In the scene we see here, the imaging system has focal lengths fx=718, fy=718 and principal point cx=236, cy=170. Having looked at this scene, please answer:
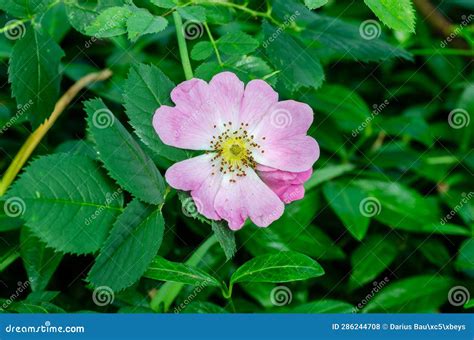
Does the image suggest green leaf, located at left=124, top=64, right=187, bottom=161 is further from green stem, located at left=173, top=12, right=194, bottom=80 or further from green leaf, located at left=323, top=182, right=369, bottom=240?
green leaf, located at left=323, top=182, right=369, bottom=240

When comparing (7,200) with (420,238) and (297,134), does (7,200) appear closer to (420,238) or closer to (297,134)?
(297,134)

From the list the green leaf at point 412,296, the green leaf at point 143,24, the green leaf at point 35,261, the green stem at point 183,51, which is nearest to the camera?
the green leaf at point 143,24

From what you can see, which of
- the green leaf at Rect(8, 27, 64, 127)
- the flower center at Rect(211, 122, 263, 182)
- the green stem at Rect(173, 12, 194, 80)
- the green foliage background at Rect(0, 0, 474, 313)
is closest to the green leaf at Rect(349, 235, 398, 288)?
the green foliage background at Rect(0, 0, 474, 313)

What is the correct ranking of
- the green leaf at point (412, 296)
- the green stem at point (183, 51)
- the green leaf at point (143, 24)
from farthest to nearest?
the green leaf at point (412, 296)
the green stem at point (183, 51)
the green leaf at point (143, 24)

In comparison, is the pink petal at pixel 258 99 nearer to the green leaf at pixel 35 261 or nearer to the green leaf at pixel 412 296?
the green leaf at pixel 35 261

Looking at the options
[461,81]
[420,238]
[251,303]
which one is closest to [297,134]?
[251,303]

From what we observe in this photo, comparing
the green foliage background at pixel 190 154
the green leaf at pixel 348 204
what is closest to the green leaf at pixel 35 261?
the green foliage background at pixel 190 154
